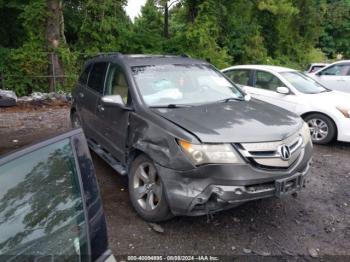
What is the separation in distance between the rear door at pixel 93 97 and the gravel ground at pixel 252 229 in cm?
107

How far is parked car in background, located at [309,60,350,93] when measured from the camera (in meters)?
10.7

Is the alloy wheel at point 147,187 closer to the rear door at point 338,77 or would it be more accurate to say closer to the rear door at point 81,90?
the rear door at point 81,90

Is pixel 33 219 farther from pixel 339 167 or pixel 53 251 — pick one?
pixel 339 167

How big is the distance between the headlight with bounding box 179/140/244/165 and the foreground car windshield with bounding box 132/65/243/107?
1.03m

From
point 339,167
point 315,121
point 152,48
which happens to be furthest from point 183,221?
point 152,48

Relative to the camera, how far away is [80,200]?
193 cm

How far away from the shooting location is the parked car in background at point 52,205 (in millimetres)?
1613

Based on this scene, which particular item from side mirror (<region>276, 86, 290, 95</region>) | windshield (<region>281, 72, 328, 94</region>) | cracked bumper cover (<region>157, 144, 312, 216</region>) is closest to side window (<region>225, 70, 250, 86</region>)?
windshield (<region>281, 72, 328, 94</region>)

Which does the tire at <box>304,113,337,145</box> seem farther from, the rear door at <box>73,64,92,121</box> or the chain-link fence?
the chain-link fence

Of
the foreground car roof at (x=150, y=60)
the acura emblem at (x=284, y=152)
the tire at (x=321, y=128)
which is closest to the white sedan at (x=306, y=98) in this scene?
the tire at (x=321, y=128)

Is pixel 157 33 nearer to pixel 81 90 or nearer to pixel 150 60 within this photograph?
pixel 81 90

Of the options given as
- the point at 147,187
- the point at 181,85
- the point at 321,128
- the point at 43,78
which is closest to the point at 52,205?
the point at 147,187

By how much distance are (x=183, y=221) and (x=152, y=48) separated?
13.4 meters

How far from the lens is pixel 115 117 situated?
15.2ft
